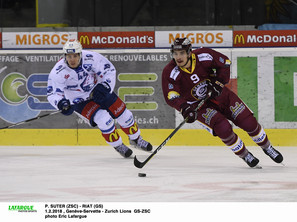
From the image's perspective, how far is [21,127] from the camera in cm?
959

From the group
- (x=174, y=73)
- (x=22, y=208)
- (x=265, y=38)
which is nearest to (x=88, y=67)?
(x=174, y=73)

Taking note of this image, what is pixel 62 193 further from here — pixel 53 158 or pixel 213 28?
pixel 213 28

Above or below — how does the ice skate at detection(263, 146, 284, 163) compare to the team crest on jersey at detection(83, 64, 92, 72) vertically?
below

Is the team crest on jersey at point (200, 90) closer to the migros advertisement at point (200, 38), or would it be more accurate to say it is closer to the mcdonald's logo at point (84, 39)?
the migros advertisement at point (200, 38)

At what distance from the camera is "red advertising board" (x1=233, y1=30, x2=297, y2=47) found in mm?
9871

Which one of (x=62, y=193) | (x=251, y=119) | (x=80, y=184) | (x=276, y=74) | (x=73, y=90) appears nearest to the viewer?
(x=62, y=193)

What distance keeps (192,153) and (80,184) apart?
2.66 metres

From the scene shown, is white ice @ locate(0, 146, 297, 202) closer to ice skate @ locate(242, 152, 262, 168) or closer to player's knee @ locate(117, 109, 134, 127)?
ice skate @ locate(242, 152, 262, 168)

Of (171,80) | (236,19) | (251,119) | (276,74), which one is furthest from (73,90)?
(236,19)

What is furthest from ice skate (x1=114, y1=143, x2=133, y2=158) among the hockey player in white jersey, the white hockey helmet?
the white hockey helmet

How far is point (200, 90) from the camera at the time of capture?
7.24 meters

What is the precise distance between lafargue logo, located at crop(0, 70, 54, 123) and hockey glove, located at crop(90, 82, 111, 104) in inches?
68.6

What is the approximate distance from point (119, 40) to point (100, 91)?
2.33 meters

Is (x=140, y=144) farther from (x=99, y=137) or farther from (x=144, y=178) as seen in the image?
(x=144, y=178)
